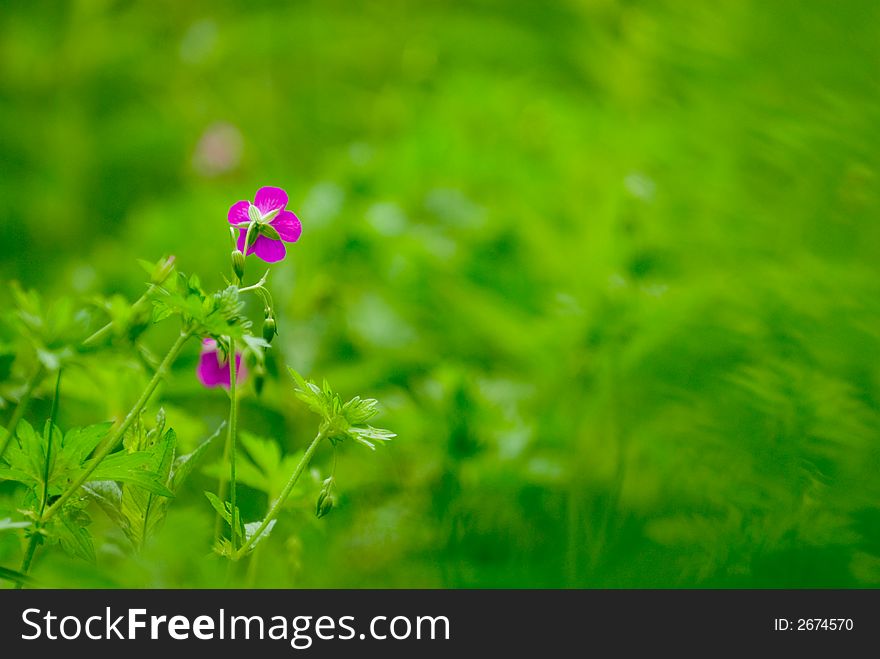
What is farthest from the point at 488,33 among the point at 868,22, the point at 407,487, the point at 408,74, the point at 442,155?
the point at 407,487

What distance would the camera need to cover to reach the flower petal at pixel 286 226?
516 millimetres

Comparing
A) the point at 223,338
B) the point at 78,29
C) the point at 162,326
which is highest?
the point at 78,29

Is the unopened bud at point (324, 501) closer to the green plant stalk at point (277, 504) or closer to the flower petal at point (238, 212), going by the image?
the green plant stalk at point (277, 504)

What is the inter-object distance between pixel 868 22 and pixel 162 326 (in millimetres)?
867

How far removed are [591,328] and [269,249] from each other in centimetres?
42

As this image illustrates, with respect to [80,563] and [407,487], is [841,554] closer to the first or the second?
[407,487]

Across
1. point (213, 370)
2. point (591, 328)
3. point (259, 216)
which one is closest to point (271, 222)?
point (259, 216)

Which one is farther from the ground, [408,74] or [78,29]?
[78,29]

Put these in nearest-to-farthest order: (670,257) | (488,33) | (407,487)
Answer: (407,487) → (670,257) → (488,33)

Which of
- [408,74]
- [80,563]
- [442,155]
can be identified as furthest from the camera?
[408,74]

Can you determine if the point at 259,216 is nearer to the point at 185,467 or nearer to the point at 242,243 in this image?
the point at 242,243

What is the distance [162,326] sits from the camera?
110 centimetres
